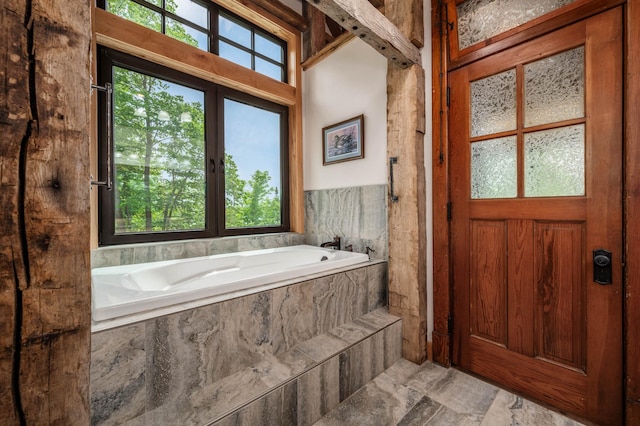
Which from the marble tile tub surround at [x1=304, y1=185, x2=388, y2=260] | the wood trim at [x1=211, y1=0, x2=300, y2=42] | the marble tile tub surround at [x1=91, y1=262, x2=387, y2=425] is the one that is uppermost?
the wood trim at [x1=211, y1=0, x2=300, y2=42]

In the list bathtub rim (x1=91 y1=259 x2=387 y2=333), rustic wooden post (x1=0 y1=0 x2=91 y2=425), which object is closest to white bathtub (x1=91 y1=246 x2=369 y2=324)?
bathtub rim (x1=91 y1=259 x2=387 y2=333)

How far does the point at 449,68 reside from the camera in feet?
6.00

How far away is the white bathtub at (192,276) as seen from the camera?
1135 mm

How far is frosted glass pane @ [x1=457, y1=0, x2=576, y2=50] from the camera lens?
4.92 ft

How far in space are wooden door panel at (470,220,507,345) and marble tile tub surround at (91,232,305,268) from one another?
174 cm

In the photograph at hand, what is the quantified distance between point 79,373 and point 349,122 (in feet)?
7.90

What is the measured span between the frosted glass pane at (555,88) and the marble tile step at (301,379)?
5.06ft

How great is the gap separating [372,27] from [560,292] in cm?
179

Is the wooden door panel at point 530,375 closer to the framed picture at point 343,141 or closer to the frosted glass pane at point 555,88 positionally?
the frosted glass pane at point 555,88

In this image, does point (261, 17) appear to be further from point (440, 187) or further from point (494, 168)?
point (494, 168)

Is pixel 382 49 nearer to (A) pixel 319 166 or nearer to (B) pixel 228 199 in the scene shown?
(A) pixel 319 166

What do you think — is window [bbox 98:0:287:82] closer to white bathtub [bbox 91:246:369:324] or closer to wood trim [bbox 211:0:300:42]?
wood trim [bbox 211:0:300:42]

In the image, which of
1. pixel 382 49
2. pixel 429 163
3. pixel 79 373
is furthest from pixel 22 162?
pixel 429 163

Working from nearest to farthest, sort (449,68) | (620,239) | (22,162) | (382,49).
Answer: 1. (22,162)
2. (620,239)
3. (382,49)
4. (449,68)
